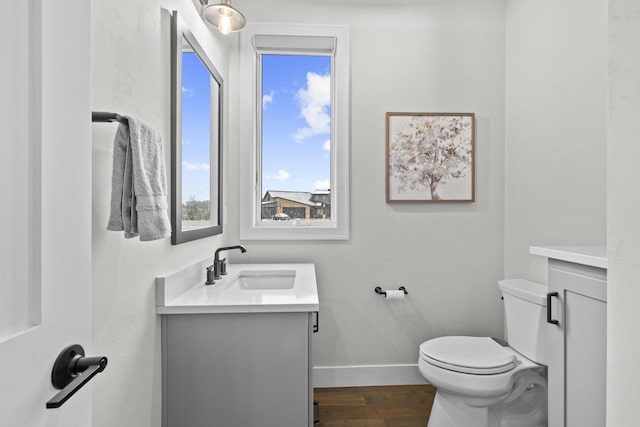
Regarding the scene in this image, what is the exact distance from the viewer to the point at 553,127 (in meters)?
1.93

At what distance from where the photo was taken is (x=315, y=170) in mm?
2416

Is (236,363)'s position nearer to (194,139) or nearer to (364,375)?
(194,139)

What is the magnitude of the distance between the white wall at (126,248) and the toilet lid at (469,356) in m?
1.22

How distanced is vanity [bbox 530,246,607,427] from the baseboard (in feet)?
3.35

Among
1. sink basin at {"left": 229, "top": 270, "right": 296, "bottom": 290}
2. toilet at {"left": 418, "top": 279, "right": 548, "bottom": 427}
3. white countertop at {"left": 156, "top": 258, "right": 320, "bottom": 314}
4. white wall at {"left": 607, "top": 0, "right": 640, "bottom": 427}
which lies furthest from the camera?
sink basin at {"left": 229, "top": 270, "right": 296, "bottom": 290}

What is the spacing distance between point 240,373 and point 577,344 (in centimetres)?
117

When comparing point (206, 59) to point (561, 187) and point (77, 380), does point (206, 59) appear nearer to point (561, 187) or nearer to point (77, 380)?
point (77, 380)

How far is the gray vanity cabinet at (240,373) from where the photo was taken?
4.25ft

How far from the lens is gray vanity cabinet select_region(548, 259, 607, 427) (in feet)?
3.64

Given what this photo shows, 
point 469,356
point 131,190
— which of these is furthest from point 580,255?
point 131,190

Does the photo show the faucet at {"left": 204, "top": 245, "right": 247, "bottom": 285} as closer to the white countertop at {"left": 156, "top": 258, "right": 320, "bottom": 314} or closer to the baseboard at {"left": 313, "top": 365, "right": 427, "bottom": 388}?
the white countertop at {"left": 156, "top": 258, "right": 320, "bottom": 314}

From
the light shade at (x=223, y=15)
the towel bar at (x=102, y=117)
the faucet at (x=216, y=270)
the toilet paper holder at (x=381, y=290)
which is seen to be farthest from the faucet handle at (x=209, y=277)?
the light shade at (x=223, y=15)

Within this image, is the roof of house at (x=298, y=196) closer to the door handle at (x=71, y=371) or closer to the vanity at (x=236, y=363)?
the vanity at (x=236, y=363)

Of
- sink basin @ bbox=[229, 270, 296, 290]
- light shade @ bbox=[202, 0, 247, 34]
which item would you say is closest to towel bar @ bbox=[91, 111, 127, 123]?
light shade @ bbox=[202, 0, 247, 34]
